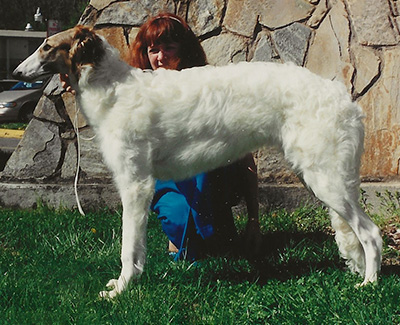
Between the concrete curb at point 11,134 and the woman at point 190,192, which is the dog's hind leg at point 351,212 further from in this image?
the concrete curb at point 11,134

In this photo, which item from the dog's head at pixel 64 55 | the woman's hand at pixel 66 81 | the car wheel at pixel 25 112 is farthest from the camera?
the car wheel at pixel 25 112

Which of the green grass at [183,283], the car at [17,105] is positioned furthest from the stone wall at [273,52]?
the car at [17,105]

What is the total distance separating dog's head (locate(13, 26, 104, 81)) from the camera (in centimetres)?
348

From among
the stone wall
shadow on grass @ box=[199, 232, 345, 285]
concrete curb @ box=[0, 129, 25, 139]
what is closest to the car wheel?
concrete curb @ box=[0, 129, 25, 139]

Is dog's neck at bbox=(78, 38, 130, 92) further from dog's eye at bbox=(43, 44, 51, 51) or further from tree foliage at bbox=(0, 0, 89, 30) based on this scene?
tree foliage at bbox=(0, 0, 89, 30)

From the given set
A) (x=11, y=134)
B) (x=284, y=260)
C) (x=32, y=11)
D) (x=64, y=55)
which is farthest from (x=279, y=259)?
(x=32, y=11)

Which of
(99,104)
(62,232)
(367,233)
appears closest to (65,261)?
(62,232)

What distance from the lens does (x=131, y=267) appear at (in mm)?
3488

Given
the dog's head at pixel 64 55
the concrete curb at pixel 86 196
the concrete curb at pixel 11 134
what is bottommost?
the concrete curb at pixel 11 134

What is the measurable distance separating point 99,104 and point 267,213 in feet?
7.32

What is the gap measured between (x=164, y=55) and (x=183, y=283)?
5.11 ft

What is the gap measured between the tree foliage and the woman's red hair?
3054 centimetres

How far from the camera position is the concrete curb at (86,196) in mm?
5324

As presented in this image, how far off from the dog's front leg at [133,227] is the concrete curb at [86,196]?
6.43 feet
